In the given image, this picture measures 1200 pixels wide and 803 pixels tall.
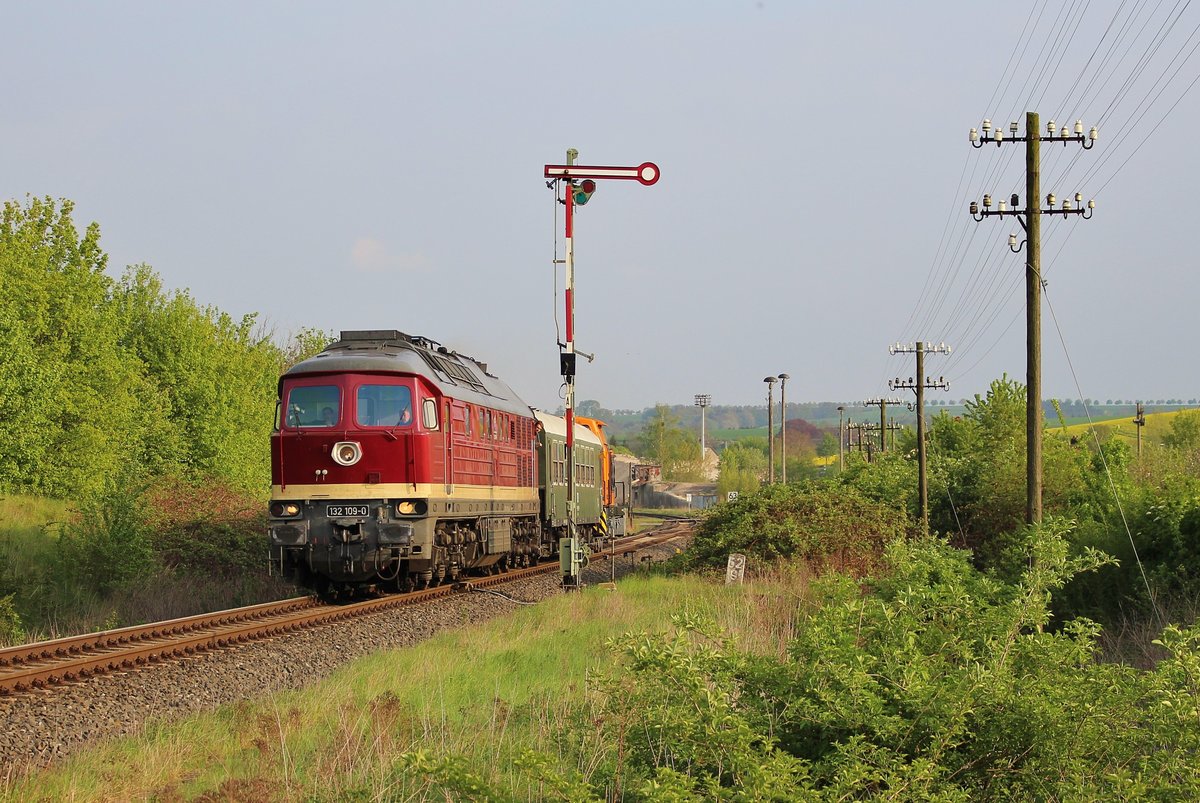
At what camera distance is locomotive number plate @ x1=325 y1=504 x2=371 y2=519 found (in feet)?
57.2

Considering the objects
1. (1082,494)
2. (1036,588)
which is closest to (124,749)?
(1036,588)

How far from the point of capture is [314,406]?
18047 millimetres

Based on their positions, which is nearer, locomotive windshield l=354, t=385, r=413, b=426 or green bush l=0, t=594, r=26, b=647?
green bush l=0, t=594, r=26, b=647

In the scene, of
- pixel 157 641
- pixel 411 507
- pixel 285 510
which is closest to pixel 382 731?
pixel 157 641

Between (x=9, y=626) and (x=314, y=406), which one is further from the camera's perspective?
(x=314, y=406)

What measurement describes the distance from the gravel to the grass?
44cm

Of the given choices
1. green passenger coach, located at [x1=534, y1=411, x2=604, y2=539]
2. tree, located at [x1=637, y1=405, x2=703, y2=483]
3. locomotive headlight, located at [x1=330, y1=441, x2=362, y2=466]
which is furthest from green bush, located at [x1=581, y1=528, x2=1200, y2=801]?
tree, located at [x1=637, y1=405, x2=703, y2=483]

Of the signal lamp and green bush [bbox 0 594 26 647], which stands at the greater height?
the signal lamp

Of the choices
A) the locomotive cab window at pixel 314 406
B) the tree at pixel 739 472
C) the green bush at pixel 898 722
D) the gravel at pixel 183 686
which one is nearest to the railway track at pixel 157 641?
the gravel at pixel 183 686

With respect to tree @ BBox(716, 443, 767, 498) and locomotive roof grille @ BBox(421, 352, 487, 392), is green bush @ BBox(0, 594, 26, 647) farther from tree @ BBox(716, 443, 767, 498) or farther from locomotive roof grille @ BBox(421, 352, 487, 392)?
tree @ BBox(716, 443, 767, 498)

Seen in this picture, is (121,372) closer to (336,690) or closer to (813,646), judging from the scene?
(336,690)

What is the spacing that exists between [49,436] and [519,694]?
90.9 feet

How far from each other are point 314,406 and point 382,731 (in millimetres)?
10720

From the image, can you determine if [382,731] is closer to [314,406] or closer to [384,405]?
[384,405]
